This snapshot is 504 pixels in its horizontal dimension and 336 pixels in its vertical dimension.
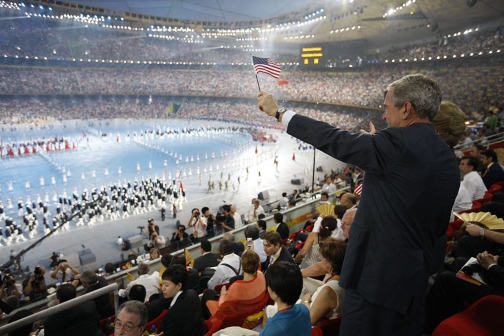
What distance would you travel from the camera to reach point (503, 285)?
2398mm

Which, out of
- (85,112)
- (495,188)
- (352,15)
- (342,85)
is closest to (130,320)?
(495,188)

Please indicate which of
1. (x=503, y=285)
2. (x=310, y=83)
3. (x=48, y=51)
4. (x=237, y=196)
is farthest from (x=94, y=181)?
(x=48, y=51)

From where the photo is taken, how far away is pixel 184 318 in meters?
2.77

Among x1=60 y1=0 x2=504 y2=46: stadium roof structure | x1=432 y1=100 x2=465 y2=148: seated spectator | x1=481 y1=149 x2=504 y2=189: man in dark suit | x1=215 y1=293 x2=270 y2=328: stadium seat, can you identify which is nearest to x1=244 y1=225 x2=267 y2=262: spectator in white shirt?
x1=215 y1=293 x2=270 y2=328: stadium seat

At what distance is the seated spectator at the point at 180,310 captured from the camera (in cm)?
276

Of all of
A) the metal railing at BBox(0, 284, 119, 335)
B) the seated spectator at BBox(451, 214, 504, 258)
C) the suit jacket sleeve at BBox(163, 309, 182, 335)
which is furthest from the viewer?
the seated spectator at BBox(451, 214, 504, 258)

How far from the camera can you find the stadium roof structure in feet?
79.2

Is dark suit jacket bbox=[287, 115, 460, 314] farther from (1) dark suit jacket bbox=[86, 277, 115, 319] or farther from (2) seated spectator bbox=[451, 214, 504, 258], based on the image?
(1) dark suit jacket bbox=[86, 277, 115, 319]

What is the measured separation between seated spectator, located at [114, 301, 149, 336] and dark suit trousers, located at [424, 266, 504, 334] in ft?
6.84

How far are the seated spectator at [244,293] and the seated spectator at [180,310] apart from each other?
0.68 feet

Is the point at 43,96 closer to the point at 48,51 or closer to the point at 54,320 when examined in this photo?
the point at 48,51

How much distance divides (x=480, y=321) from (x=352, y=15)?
112 feet

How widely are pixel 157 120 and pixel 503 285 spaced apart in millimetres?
47186

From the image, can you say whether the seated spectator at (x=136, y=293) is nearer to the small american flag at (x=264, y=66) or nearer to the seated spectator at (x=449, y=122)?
the small american flag at (x=264, y=66)
